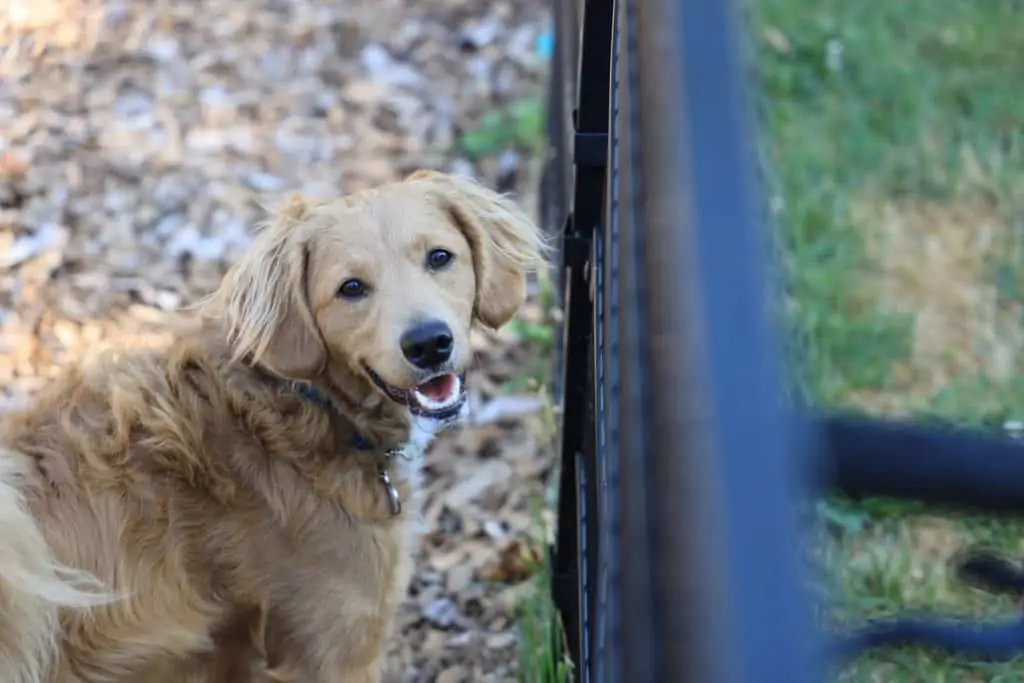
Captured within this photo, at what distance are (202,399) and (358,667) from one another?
74 cm

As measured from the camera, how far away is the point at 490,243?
2.79 meters

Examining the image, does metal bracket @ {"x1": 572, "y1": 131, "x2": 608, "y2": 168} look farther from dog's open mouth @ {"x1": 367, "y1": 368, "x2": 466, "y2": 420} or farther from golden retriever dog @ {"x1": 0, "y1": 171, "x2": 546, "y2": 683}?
dog's open mouth @ {"x1": 367, "y1": 368, "x2": 466, "y2": 420}

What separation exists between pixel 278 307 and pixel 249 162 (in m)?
2.67

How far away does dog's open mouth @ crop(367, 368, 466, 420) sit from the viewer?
2568 millimetres

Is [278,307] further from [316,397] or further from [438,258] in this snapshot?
[438,258]

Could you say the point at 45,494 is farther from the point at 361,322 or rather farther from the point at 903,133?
the point at 903,133

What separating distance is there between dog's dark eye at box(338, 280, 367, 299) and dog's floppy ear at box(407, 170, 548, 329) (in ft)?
0.97

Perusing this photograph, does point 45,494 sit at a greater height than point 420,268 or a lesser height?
lesser

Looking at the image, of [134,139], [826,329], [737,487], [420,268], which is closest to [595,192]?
[420,268]

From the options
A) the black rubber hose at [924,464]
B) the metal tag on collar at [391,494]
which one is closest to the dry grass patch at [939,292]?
the metal tag on collar at [391,494]

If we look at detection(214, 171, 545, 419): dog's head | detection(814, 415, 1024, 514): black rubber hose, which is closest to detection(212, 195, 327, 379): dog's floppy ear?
detection(214, 171, 545, 419): dog's head

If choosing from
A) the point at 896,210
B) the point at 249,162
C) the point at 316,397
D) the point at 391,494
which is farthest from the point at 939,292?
the point at 249,162

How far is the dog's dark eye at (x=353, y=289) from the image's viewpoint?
8.52ft

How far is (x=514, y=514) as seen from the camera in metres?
3.82
